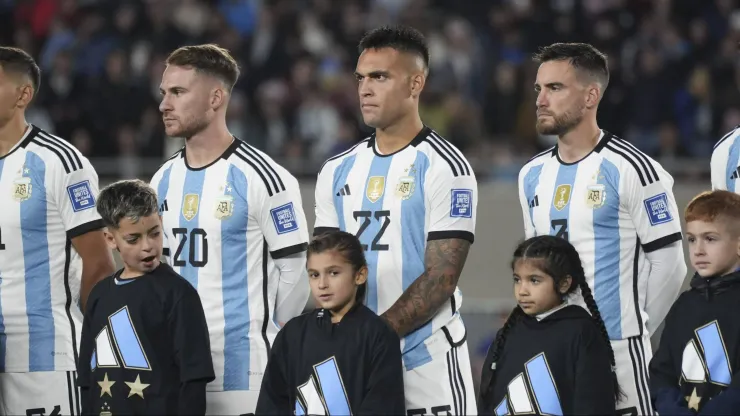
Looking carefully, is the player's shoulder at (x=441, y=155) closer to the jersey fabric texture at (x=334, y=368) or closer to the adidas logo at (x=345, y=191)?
the adidas logo at (x=345, y=191)

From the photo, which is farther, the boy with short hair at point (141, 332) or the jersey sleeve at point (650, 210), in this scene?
the jersey sleeve at point (650, 210)

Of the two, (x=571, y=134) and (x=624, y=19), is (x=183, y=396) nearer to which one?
(x=571, y=134)

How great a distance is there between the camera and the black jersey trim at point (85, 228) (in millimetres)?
6176

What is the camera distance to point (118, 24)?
563 inches

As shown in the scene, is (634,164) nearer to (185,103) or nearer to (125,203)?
(185,103)

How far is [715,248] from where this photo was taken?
5477mm

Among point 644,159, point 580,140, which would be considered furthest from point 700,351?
point 580,140

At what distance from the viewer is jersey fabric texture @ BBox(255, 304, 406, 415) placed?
5.37 meters

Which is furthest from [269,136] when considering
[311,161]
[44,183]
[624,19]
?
[44,183]

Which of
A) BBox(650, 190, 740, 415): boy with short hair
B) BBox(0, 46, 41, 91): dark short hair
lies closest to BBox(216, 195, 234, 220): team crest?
BBox(0, 46, 41, 91): dark short hair

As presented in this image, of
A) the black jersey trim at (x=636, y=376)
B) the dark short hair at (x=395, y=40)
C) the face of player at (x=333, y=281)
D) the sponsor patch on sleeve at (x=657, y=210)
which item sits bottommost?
the black jersey trim at (x=636, y=376)

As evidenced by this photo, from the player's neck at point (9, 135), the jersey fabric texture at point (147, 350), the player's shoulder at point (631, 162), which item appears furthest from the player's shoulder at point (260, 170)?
the player's shoulder at point (631, 162)

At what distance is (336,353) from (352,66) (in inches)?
362

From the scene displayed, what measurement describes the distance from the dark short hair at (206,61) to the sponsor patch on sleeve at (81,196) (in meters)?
0.74
